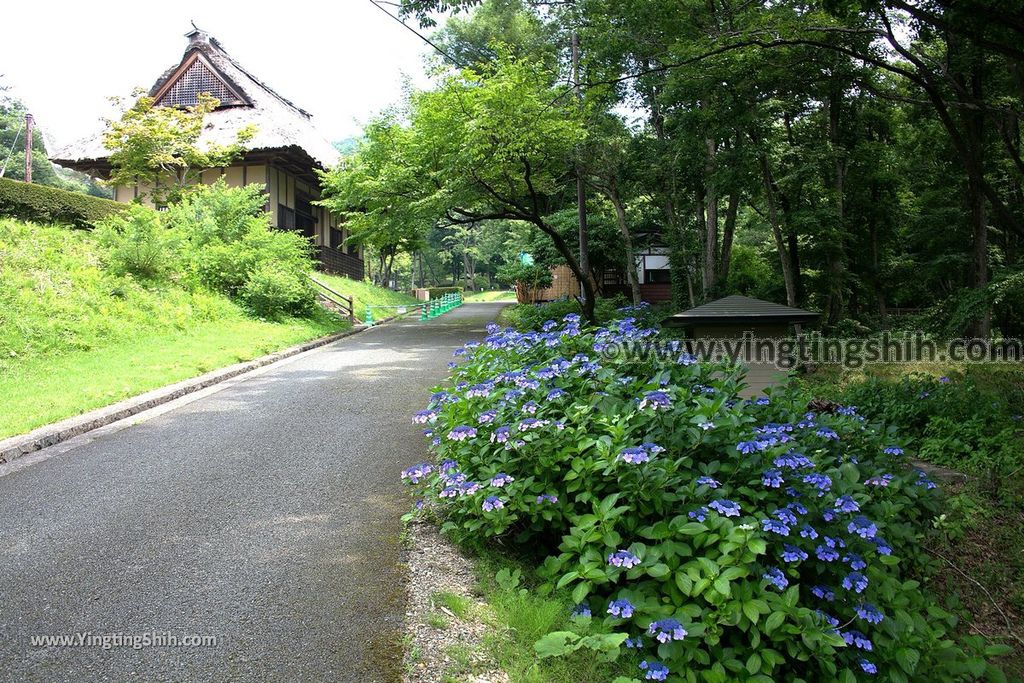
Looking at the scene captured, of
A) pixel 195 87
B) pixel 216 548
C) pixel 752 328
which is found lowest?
pixel 216 548

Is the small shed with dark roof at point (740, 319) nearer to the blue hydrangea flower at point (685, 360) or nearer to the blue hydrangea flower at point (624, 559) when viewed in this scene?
the blue hydrangea flower at point (685, 360)

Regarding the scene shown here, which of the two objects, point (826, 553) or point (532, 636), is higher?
point (826, 553)

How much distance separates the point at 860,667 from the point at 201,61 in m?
27.2

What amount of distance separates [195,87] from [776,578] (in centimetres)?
2655

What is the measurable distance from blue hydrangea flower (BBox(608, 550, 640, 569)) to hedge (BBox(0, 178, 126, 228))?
16.0 m

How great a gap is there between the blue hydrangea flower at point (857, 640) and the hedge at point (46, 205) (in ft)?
54.7

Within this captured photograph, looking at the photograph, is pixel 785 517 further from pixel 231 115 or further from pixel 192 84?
pixel 192 84

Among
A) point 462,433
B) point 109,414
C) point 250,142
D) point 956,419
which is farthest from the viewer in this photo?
point 250,142

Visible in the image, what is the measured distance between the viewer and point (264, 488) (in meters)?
4.53

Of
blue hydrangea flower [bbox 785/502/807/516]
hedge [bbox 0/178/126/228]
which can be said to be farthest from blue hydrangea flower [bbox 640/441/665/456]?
hedge [bbox 0/178/126/228]

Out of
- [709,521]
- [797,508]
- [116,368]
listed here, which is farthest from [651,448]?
[116,368]

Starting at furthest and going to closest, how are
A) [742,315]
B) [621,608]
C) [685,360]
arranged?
[742,315] < [685,360] < [621,608]

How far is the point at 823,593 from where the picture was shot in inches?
101

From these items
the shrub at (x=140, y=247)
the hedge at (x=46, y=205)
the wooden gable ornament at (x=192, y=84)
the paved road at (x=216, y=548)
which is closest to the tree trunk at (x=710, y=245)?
the paved road at (x=216, y=548)
